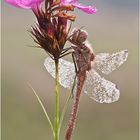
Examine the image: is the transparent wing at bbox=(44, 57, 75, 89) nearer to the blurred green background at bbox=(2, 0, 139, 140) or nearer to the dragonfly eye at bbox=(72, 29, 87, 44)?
the dragonfly eye at bbox=(72, 29, 87, 44)

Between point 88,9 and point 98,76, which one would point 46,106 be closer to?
point 98,76

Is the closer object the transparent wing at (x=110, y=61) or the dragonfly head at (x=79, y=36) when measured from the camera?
the dragonfly head at (x=79, y=36)

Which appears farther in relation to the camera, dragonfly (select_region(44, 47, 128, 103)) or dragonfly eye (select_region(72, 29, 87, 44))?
dragonfly (select_region(44, 47, 128, 103))

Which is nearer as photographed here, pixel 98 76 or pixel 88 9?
pixel 88 9

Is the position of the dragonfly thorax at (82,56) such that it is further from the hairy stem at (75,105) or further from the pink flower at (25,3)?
the pink flower at (25,3)

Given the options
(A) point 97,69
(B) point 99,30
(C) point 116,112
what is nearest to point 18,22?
(B) point 99,30

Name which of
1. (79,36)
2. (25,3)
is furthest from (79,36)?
(25,3)

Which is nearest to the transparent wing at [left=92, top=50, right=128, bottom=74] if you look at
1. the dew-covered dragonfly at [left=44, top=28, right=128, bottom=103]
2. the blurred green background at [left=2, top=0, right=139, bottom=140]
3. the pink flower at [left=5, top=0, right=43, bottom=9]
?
the dew-covered dragonfly at [left=44, top=28, right=128, bottom=103]

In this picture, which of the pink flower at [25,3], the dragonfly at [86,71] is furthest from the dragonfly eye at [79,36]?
the pink flower at [25,3]

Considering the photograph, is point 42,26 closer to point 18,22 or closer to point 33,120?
point 33,120
